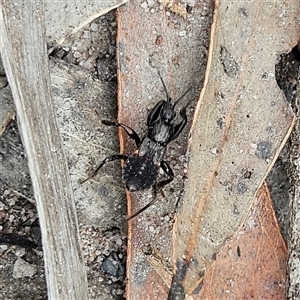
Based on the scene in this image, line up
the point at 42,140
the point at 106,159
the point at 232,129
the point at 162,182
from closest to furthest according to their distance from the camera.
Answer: the point at 42,140 → the point at 232,129 → the point at 106,159 → the point at 162,182

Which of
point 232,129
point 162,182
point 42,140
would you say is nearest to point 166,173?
point 162,182

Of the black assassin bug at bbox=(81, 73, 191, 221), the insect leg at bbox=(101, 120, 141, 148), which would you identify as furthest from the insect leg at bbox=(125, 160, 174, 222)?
the insect leg at bbox=(101, 120, 141, 148)

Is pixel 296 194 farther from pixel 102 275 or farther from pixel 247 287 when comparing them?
pixel 102 275

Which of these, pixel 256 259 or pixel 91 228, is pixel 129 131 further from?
pixel 256 259

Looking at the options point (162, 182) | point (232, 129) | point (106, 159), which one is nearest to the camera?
point (232, 129)

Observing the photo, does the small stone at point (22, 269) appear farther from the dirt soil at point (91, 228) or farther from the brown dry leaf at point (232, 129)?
the brown dry leaf at point (232, 129)

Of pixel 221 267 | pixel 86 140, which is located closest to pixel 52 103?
pixel 86 140
